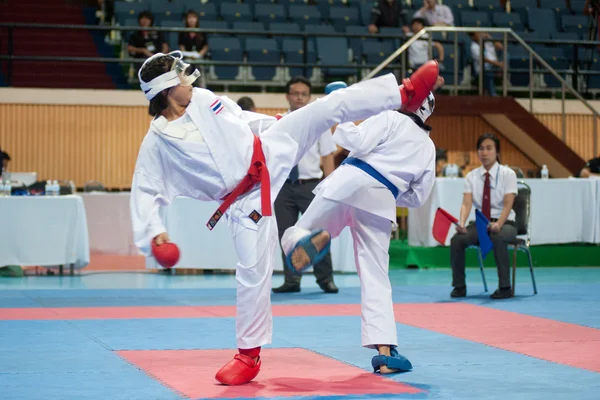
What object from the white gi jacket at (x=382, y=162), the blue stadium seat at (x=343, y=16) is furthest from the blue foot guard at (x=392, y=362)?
the blue stadium seat at (x=343, y=16)

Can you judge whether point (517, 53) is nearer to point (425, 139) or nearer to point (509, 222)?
point (509, 222)

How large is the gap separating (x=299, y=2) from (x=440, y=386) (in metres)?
11.5

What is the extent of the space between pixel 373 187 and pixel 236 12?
10.2m

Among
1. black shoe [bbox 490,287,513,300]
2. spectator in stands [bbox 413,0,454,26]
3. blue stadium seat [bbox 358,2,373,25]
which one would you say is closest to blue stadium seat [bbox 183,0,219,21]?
blue stadium seat [bbox 358,2,373,25]

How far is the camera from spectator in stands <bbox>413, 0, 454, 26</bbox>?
45.2 ft

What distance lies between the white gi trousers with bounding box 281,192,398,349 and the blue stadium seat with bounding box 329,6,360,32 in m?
10.4

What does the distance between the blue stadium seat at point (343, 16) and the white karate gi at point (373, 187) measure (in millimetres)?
10334

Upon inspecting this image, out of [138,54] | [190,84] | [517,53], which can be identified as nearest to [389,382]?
[190,84]

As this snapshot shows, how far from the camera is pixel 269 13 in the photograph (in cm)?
1408

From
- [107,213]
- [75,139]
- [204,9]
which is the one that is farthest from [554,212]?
[75,139]

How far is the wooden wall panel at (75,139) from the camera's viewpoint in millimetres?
12719

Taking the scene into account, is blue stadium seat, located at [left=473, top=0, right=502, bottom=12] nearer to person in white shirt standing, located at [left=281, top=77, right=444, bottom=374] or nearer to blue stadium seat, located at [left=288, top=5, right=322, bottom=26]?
blue stadium seat, located at [left=288, top=5, right=322, bottom=26]

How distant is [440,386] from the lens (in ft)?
12.6

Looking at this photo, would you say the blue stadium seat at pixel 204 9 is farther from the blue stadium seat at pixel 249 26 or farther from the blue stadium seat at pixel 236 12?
the blue stadium seat at pixel 249 26
